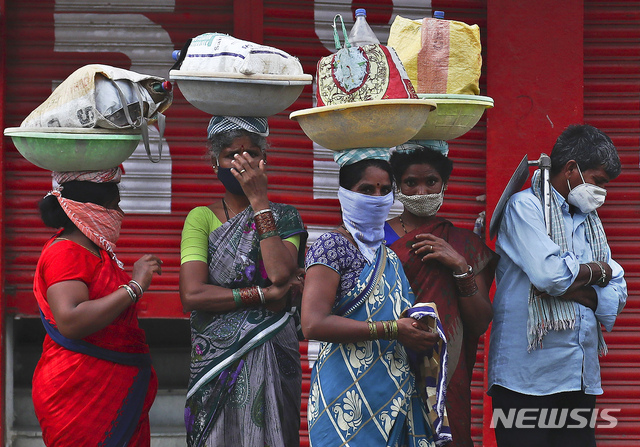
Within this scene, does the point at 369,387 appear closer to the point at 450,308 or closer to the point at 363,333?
the point at 363,333

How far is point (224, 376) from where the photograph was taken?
344 centimetres

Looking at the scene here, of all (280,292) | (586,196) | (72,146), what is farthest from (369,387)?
(72,146)

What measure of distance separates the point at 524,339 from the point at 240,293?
1.38 meters

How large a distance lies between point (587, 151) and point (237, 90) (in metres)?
1.68

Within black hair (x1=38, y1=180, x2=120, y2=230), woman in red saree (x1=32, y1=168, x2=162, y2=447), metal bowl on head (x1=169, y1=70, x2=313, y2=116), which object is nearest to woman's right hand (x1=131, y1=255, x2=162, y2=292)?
woman in red saree (x1=32, y1=168, x2=162, y2=447)

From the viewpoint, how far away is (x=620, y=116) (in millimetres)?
5469

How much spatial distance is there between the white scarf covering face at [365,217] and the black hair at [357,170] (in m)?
0.04

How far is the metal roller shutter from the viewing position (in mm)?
5383

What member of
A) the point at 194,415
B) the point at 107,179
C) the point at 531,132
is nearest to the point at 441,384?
the point at 194,415

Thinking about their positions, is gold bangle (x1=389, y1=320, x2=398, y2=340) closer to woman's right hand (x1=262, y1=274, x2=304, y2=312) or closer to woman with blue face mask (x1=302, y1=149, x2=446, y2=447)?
woman with blue face mask (x1=302, y1=149, x2=446, y2=447)

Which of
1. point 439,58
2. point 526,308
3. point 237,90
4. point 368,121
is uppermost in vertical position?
point 439,58

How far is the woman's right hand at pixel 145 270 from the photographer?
339 cm

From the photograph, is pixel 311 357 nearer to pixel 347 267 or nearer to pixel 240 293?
pixel 240 293

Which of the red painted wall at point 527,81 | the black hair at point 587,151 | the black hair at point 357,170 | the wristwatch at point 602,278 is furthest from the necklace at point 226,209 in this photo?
the red painted wall at point 527,81
